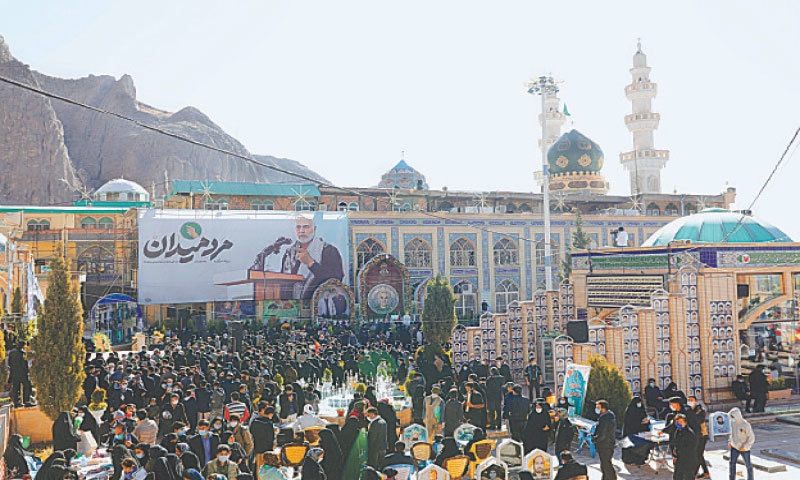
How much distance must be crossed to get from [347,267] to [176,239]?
775cm

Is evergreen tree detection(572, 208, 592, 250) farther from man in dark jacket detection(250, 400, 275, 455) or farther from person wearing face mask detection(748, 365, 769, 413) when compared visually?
man in dark jacket detection(250, 400, 275, 455)

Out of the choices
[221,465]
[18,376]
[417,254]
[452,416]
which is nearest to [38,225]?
[417,254]

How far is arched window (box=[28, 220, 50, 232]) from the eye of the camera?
108ft

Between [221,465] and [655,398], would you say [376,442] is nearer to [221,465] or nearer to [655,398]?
[221,465]

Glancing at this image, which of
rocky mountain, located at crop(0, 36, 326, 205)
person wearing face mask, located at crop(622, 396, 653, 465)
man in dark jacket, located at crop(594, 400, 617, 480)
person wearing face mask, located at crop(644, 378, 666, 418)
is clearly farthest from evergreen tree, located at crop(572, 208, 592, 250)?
rocky mountain, located at crop(0, 36, 326, 205)

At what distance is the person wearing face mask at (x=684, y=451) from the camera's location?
8.83 metres

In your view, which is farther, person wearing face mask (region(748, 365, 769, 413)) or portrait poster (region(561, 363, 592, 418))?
person wearing face mask (region(748, 365, 769, 413))

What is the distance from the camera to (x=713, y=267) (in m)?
14.8

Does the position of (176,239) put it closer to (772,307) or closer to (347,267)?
(347,267)

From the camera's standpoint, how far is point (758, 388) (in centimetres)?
1386

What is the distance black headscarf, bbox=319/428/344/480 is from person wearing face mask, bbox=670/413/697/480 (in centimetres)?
437

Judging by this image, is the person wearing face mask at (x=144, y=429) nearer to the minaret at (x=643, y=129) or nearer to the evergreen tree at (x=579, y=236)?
the evergreen tree at (x=579, y=236)

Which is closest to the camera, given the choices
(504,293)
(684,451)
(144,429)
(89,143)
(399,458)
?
(399,458)

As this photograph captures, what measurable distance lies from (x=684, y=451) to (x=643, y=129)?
128ft
